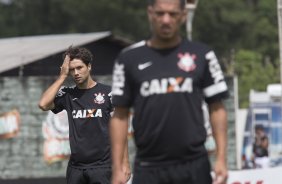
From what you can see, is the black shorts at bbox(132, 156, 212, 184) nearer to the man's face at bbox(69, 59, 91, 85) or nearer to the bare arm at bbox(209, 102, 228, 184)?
the bare arm at bbox(209, 102, 228, 184)

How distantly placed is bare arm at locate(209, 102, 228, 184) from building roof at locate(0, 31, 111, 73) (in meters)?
15.4

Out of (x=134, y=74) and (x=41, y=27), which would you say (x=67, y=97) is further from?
(x=41, y=27)

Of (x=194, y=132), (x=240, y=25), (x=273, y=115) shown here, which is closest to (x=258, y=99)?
(x=273, y=115)

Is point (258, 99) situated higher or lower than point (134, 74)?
lower

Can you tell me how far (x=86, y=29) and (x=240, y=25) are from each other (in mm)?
10694

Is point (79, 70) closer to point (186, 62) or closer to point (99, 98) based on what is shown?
point (99, 98)

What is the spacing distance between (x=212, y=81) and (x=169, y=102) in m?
0.32

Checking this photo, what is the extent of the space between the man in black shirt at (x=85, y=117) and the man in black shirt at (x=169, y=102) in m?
3.14

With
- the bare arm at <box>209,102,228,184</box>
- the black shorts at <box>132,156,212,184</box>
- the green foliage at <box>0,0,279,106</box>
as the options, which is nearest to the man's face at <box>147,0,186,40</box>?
the bare arm at <box>209,102,228,184</box>

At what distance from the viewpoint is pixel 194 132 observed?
21.3 ft

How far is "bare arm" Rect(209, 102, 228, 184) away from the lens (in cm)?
632

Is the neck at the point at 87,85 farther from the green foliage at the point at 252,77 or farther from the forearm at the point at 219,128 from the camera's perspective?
the green foliage at the point at 252,77

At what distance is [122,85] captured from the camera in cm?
652

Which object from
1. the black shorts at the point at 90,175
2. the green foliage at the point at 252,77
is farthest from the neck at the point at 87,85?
the green foliage at the point at 252,77
